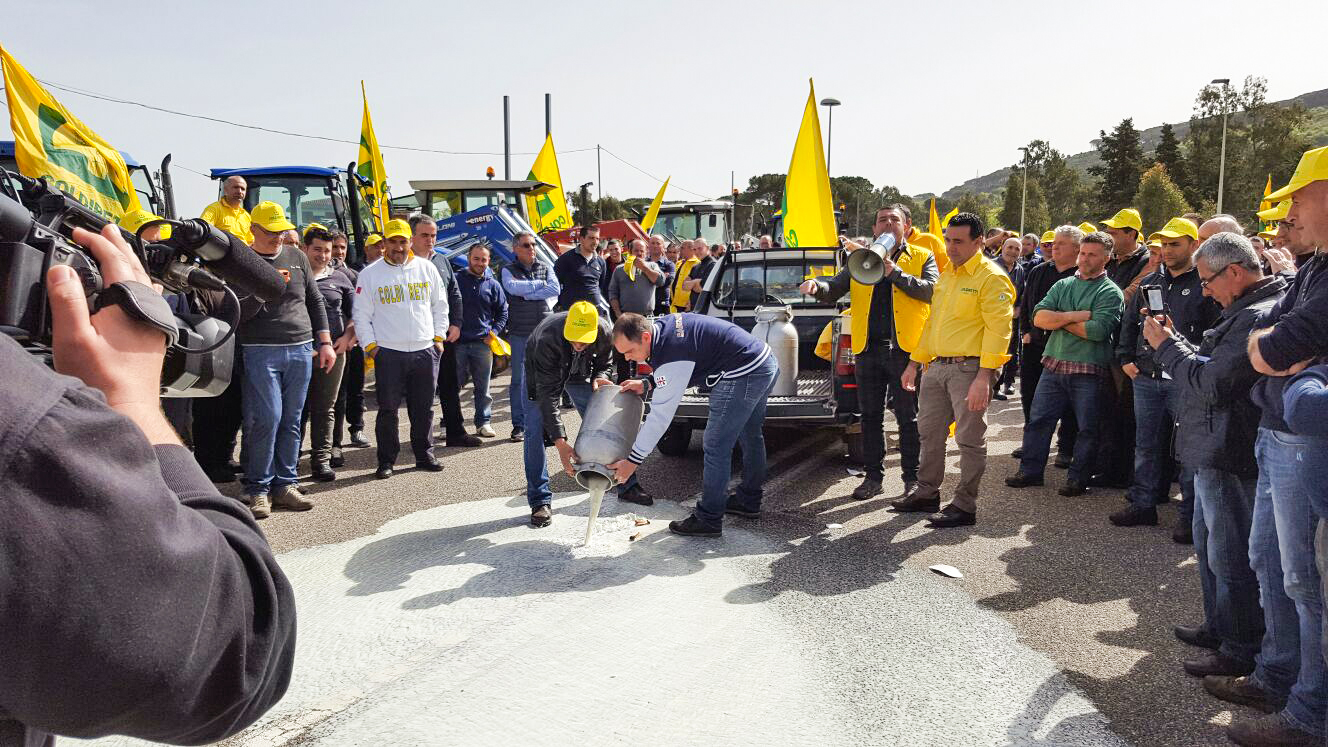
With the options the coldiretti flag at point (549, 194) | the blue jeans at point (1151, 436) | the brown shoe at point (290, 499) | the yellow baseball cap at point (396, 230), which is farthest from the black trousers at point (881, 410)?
the coldiretti flag at point (549, 194)

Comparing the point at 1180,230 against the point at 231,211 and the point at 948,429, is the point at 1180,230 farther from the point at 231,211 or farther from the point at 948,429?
the point at 231,211

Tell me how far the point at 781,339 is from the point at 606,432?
2.57 m

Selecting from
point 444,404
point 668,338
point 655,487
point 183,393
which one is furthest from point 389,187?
point 183,393

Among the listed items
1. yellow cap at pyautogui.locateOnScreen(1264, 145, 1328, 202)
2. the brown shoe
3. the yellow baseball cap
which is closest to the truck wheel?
the yellow baseball cap

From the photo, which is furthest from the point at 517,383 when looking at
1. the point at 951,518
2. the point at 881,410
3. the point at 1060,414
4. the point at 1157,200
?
the point at 1157,200

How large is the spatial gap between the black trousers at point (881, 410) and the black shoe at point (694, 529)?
1.62m

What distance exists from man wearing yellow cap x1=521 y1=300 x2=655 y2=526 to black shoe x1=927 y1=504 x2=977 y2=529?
2305 mm

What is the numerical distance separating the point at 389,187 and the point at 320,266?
270 inches

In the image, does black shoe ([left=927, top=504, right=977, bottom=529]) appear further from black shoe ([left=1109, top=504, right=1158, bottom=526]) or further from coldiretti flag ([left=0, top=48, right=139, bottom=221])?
coldiretti flag ([left=0, top=48, right=139, bottom=221])

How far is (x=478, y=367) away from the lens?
8633 mm

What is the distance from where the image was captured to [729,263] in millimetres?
8531

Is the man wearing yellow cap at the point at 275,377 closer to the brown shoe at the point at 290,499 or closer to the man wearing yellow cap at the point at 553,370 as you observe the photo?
the brown shoe at the point at 290,499

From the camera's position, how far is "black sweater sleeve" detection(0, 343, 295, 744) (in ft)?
2.32

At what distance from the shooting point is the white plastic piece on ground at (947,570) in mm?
4656
